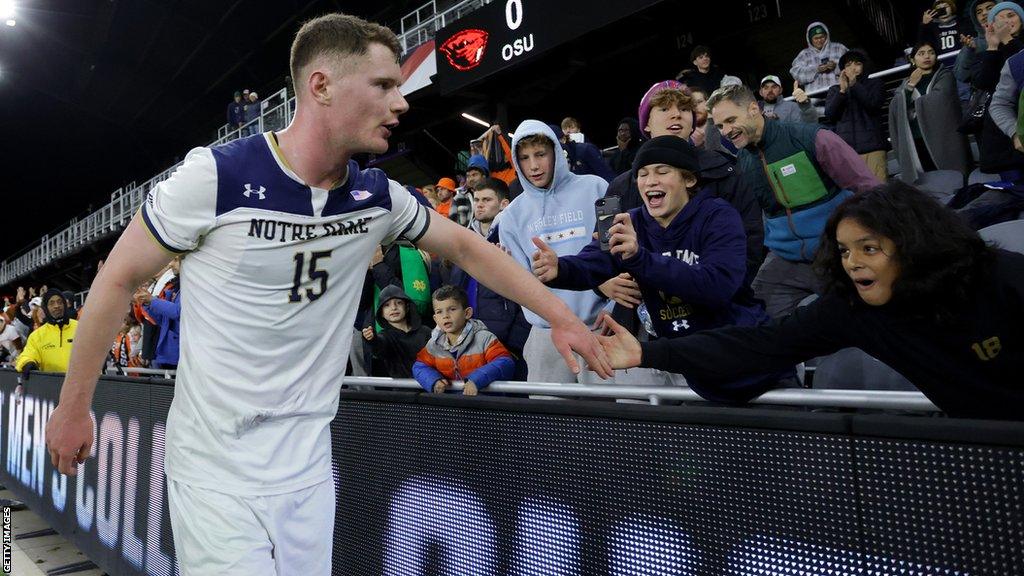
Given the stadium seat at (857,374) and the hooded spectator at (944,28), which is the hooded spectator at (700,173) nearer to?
the stadium seat at (857,374)

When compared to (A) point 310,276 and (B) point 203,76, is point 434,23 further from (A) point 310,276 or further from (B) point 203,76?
(B) point 203,76

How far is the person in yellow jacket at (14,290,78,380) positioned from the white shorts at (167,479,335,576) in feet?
21.4

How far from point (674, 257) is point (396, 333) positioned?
244cm

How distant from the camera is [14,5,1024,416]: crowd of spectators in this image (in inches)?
77.3

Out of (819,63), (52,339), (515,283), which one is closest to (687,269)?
(515,283)

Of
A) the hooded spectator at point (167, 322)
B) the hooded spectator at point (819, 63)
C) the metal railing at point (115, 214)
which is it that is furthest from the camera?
the metal railing at point (115, 214)

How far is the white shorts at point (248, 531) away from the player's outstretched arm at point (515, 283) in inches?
30.3

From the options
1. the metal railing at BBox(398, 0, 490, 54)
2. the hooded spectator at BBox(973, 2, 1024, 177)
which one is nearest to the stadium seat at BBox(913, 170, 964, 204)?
the hooded spectator at BBox(973, 2, 1024, 177)

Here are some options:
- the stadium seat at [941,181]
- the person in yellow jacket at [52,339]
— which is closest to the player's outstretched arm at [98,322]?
the stadium seat at [941,181]

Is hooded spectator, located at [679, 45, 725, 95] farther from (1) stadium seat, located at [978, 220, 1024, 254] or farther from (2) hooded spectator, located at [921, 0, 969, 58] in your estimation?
(1) stadium seat, located at [978, 220, 1024, 254]

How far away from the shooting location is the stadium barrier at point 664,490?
1327mm

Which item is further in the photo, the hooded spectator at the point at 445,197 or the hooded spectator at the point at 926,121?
the hooded spectator at the point at 445,197

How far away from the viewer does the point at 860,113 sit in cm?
610

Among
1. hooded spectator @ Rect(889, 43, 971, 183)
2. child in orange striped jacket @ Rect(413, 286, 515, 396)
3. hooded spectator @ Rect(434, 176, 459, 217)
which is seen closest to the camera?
child in orange striped jacket @ Rect(413, 286, 515, 396)
